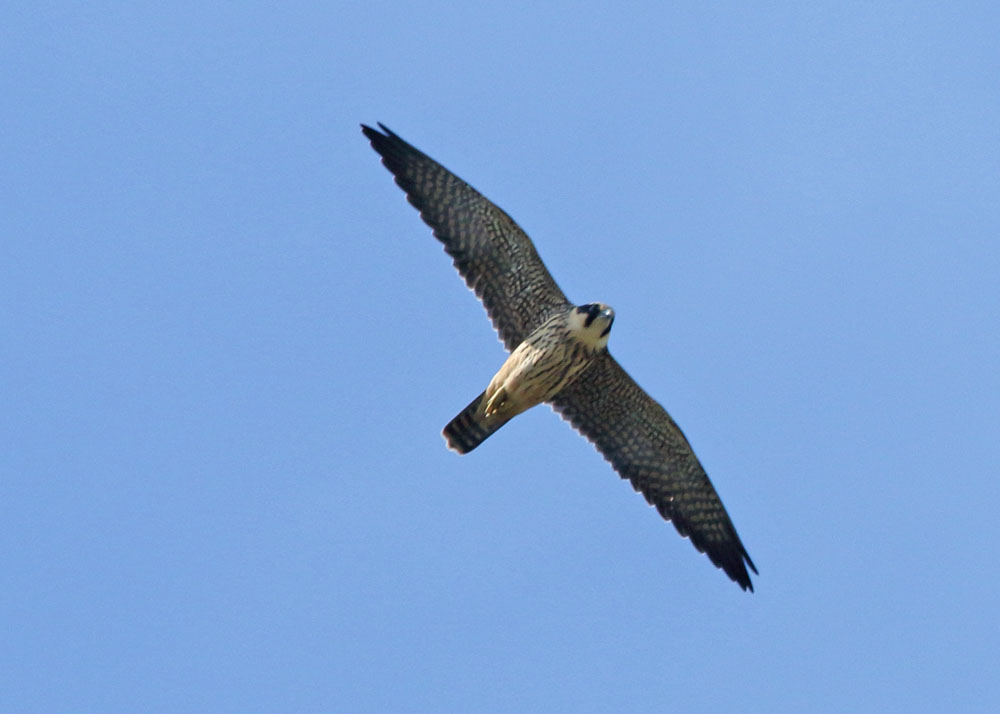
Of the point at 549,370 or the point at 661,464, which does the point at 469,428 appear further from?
the point at 661,464

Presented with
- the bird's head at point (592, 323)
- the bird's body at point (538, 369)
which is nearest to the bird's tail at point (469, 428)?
the bird's body at point (538, 369)

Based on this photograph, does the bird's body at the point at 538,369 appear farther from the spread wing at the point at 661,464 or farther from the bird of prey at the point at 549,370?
the spread wing at the point at 661,464

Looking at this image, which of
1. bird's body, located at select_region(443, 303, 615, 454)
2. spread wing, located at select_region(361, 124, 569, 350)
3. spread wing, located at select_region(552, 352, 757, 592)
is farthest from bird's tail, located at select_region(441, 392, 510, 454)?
spread wing, located at select_region(552, 352, 757, 592)

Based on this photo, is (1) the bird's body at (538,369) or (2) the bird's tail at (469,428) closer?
(1) the bird's body at (538,369)

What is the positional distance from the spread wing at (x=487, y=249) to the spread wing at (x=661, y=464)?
0.90 meters

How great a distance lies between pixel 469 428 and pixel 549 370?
37.2 inches

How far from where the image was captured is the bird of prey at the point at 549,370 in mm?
12617

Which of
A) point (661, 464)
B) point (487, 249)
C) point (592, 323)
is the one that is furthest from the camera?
point (661, 464)

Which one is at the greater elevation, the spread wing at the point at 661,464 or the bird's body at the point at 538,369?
the bird's body at the point at 538,369

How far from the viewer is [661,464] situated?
13.5 meters

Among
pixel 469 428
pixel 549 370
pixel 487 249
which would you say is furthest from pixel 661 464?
pixel 487 249

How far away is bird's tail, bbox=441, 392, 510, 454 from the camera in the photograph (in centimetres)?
1292

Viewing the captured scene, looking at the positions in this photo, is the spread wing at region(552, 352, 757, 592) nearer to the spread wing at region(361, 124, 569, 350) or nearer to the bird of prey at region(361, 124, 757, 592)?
the bird of prey at region(361, 124, 757, 592)

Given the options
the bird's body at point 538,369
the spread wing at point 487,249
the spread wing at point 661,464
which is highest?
the spread wing at point 487,249
